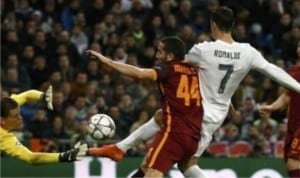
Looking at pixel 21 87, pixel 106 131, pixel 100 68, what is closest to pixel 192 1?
pixel 100 68

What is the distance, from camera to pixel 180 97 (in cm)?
1148

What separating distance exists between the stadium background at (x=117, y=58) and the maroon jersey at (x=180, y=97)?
5.87 m

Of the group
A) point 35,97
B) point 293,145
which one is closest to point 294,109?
point 293,145

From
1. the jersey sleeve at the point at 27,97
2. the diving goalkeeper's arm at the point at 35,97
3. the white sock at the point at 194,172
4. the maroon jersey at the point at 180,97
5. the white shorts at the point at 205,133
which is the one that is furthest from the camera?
the jersey sleeve at the point at 27,97

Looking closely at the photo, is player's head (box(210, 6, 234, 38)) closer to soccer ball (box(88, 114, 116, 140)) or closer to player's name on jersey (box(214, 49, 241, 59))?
player's name on jersey (box(214, 49, 241, 59))

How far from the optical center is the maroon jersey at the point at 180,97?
37.6ft

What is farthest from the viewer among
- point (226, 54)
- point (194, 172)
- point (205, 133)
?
point (194, 172)

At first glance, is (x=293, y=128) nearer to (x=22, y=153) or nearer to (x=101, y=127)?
(x=101, y=127)

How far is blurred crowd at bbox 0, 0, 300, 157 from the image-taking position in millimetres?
18359

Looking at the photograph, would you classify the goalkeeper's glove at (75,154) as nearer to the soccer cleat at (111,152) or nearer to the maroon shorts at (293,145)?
the soccer cleat at (111,152)

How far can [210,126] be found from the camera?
11828 millimetres

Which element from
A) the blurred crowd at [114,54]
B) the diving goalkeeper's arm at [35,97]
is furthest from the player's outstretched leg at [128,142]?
the blurred crowd at [114,54]

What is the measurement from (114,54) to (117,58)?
0.22 meters

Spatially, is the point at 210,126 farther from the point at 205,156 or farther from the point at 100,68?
the point at 100,68
